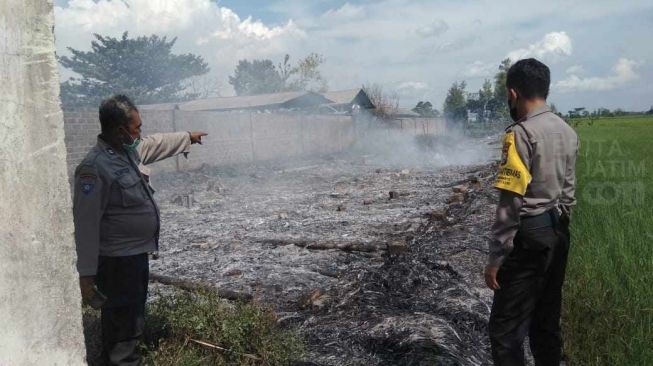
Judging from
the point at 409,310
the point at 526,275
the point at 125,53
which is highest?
the point at 125,53

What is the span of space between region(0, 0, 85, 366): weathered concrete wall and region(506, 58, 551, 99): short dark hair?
2.05m

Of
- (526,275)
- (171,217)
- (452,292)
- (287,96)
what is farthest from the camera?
(287,96)

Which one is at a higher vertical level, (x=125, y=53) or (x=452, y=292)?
(x=125, y=53)

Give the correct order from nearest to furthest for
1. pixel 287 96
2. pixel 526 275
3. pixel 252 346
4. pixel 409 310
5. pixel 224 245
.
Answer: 1. pixel 526 275
2. pixel 252 346
3. pixel 409 310
4. pixel 224 245
5. pixel 287 96

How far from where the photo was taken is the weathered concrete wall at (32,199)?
1867mm

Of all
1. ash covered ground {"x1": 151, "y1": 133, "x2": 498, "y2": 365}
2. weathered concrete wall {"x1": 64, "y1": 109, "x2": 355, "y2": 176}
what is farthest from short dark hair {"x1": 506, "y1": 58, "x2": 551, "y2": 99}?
weathered concrete wall {"x1": 64, "y1": 109, "x2": 355, "y2": 176}

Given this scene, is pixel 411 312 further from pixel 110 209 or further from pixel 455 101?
pixel 455 101

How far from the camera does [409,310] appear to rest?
4.08 m

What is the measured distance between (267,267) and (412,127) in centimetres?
3024

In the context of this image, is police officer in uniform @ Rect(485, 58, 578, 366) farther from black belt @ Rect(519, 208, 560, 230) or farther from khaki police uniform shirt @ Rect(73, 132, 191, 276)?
khaki police uniform shirt @ Rect(73, 132, 191, 276)

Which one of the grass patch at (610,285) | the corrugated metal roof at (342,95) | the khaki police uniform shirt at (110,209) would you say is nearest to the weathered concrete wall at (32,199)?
the khaki police uniform shirt at (110,209)

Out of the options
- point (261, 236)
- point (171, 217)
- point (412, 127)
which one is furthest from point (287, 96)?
point (261, 236)

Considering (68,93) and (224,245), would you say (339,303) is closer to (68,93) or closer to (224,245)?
(224,245)

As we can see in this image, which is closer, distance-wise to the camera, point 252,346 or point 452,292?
point 252,346
